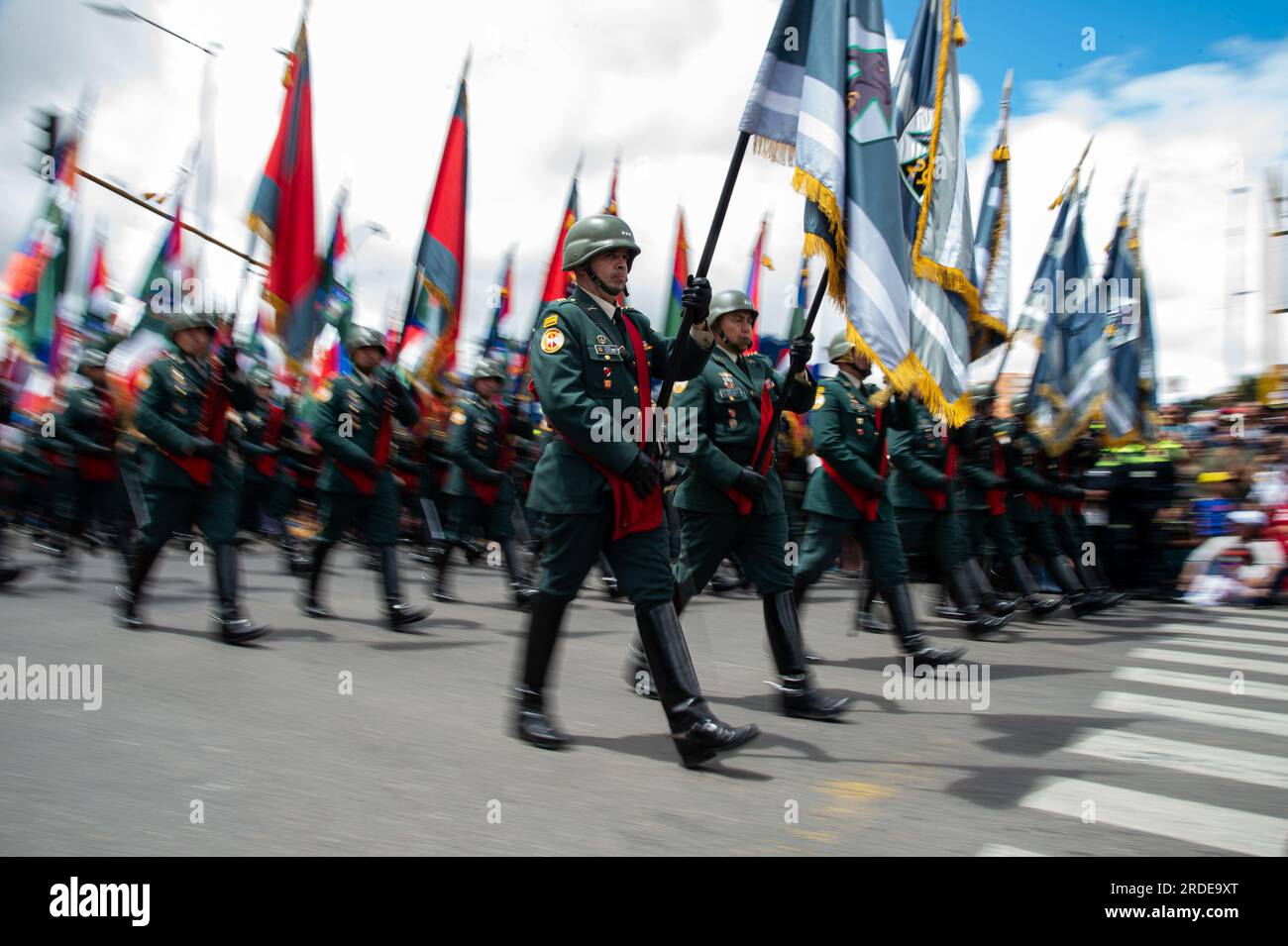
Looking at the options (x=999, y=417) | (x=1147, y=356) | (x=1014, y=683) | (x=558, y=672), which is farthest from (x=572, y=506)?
(x=1147, y=356)

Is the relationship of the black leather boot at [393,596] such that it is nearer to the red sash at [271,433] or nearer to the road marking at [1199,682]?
the road marking at [1199,682]

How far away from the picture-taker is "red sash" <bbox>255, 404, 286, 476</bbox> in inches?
496

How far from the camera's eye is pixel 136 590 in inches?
284

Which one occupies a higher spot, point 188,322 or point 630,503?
point 188,322

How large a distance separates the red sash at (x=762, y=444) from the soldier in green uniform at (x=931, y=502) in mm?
2312

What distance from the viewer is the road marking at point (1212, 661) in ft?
23.4

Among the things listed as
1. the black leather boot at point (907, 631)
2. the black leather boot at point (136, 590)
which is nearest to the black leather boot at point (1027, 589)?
the black leather boot at point (907, 631)

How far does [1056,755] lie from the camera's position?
464cm

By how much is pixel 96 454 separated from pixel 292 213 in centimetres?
344

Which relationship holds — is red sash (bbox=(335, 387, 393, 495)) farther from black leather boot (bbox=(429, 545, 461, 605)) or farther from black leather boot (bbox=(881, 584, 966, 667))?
black leather boot (bbox=(881, 584, 966, 667))

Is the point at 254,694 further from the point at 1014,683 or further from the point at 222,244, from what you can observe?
→ the point at 222,244

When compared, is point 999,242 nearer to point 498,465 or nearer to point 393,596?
point 498,465

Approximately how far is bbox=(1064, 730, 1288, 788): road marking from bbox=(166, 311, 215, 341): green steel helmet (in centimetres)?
576

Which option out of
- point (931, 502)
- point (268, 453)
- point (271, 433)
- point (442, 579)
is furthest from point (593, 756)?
point (271, 433)
